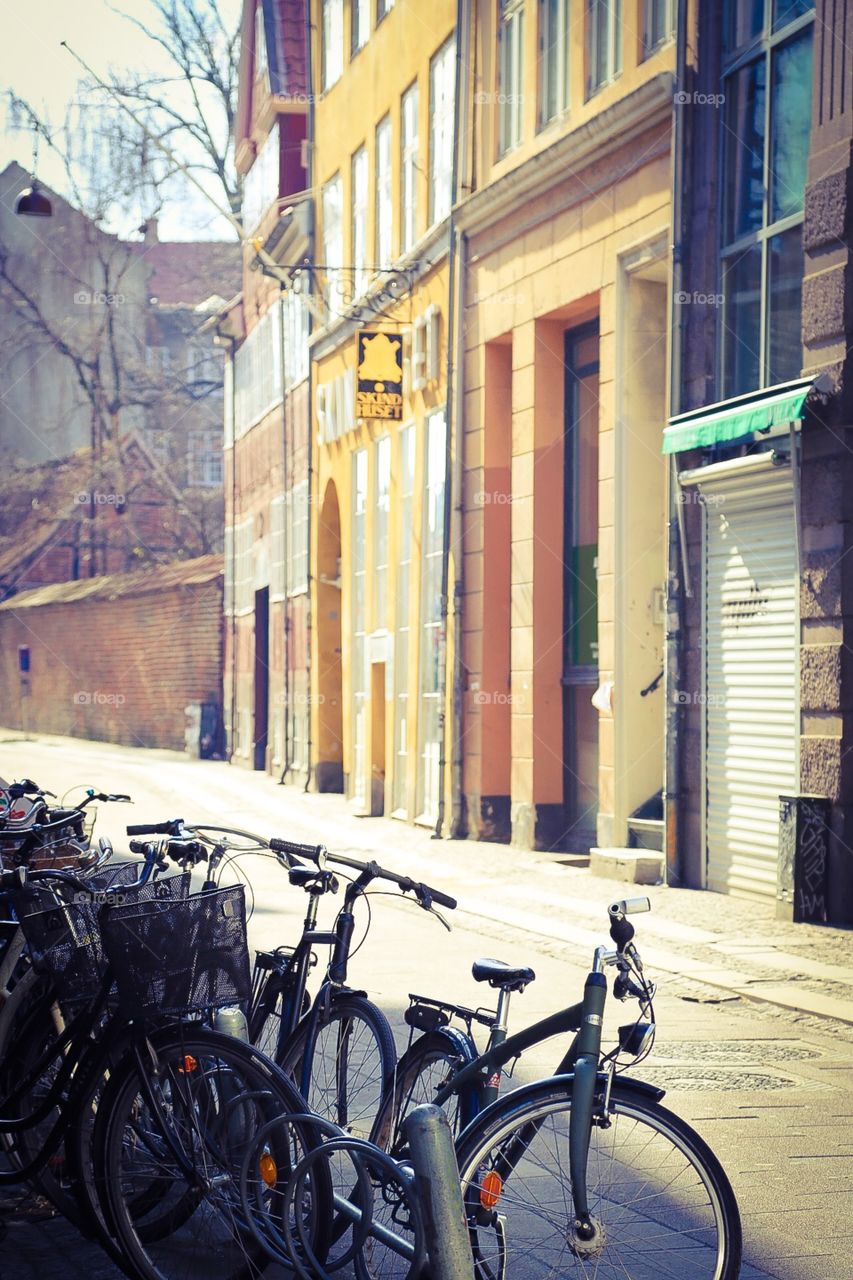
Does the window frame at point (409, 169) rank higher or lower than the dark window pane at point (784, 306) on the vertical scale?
higher

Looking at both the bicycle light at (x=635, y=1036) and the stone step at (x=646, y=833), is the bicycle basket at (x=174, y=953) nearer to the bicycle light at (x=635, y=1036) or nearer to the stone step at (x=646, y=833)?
the bicycle light at (x=635, y=1036)

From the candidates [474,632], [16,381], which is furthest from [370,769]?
[16,381]

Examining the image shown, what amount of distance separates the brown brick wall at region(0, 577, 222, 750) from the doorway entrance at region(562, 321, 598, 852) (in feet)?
69.2

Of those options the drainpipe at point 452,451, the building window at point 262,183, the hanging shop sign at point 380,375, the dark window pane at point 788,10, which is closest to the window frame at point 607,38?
the dark window pane at point 788,10

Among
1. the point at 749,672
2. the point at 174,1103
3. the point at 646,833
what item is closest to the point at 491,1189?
the point at 174,1103

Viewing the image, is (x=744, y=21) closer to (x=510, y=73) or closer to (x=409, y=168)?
(x=510, y=73)

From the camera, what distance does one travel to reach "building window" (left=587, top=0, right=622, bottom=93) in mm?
17078

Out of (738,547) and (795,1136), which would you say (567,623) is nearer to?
(738,547)

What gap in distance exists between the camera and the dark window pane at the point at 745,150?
48.2ft

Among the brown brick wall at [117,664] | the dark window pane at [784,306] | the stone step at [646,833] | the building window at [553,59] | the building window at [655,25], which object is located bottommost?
the stone step at [646,833]

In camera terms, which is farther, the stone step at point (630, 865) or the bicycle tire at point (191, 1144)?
the stone step at point (630, 865)

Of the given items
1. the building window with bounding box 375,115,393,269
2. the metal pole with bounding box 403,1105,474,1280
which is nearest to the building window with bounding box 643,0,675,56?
the building window with bounding box 375,115,393,269

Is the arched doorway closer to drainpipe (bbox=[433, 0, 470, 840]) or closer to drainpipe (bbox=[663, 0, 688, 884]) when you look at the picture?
drainpipe (bbox=[433, 0, 470, 840])

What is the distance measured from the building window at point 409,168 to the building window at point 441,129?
2.47ft
